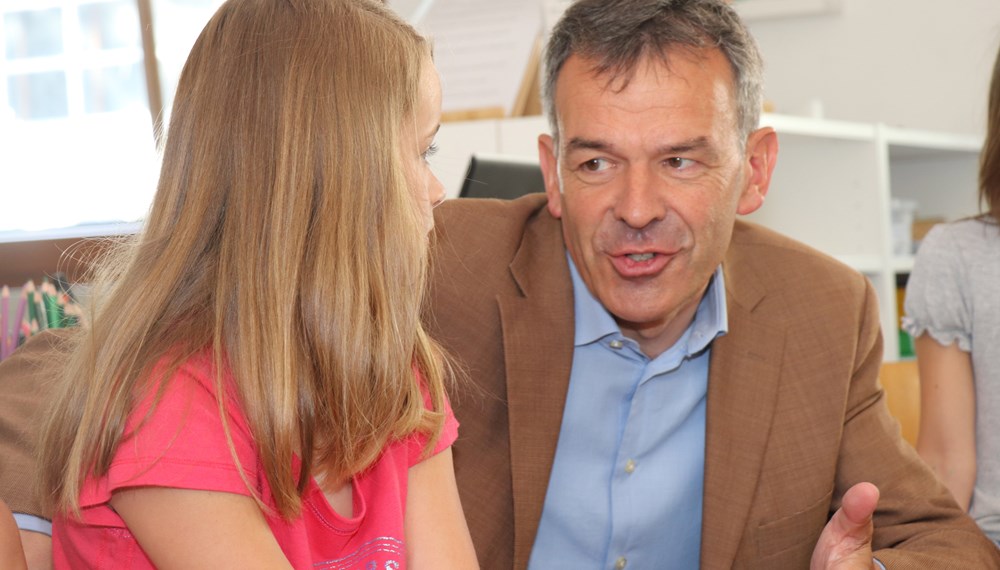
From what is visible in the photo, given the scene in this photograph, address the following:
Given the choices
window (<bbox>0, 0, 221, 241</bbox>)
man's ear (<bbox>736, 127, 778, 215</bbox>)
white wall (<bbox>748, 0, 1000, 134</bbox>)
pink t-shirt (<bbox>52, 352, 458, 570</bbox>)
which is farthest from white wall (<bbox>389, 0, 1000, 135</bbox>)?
pink t-shirt (<bbox>52, 352, 458, 570</bbox>)

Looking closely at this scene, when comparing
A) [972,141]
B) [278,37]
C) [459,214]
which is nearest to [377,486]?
[278,37]

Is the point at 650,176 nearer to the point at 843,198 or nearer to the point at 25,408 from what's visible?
the point at 25,408

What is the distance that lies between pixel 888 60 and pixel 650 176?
2.96m

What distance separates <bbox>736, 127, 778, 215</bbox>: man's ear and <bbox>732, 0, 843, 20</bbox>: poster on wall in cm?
258

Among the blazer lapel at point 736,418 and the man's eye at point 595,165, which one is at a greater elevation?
the man's eye at point 595,165

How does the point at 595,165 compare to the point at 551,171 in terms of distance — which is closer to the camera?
the point at 595,165

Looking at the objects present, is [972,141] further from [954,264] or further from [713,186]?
[713,186]

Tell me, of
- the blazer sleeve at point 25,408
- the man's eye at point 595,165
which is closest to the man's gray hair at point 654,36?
the man's eye at point 595,165

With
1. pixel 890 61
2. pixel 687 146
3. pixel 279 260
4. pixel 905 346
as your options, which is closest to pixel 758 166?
pixel 687 146

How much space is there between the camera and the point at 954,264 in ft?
5.91

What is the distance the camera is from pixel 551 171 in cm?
159

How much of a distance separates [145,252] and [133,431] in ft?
0.65

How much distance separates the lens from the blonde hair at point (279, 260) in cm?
97

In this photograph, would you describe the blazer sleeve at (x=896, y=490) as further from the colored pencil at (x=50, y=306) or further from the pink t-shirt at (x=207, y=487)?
the colored pencil at (x=50, y=306)
